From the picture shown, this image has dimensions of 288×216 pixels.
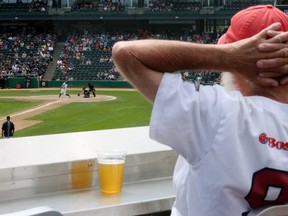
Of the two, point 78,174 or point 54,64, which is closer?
point 78,174

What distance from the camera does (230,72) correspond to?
1.19 meters

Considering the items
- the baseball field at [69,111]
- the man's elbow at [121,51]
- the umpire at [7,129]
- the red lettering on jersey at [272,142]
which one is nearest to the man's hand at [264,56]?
the red lettering on jersey at [272,142]

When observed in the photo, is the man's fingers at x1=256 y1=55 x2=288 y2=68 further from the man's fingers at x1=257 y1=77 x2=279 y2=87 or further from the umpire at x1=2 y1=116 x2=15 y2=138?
the umpire at x1=2 y1=116 x2=15 y2=138

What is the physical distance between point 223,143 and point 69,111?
780 inches

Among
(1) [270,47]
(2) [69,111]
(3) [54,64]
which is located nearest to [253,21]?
(1) [270,47]

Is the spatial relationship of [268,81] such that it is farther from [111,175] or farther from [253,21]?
[111,175]

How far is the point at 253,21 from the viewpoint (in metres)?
1.21

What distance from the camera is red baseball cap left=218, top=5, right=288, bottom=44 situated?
1.21m

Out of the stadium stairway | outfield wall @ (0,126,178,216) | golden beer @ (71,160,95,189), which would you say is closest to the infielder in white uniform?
outfield wall @ (0,126,178,216)

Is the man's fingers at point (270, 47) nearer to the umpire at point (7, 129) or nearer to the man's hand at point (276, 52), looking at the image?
the man's hand at point (276, 52)

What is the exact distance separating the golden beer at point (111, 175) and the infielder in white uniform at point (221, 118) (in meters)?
0.52

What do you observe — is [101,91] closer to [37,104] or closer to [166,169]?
[37,104]

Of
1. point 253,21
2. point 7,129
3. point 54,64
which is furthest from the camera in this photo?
point 54,64

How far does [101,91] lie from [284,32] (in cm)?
2785
